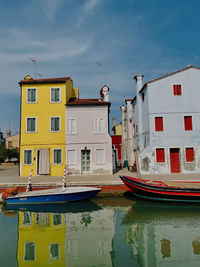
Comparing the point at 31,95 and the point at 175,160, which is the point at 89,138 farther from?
the point at 175,160

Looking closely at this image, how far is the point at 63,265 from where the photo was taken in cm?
589

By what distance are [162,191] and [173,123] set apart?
9.11 m

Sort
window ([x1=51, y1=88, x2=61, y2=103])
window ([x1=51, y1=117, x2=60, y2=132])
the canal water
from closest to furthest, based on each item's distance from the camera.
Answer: the canal water < window ([x1=51, y1=117, x2=60, y2=132]) < window ([x1=51, y1=88, x2=61, y2=103])

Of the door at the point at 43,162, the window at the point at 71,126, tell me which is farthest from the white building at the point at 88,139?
the door at the point at 43,162

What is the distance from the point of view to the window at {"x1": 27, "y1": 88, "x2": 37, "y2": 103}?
19562 mm

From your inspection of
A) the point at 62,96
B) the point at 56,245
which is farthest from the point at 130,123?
the point at 56,245

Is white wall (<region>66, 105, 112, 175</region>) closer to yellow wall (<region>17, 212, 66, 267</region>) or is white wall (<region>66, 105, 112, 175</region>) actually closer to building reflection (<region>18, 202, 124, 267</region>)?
building reflection (<region>18, 202, 124, 267</region>)

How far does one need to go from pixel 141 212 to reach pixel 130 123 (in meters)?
16.8

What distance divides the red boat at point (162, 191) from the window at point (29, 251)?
7.06 m

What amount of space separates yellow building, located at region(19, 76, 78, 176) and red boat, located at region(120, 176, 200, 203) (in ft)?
27.4

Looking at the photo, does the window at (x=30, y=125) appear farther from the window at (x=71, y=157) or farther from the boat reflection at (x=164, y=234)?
the boat reflection at (x=164, y=234)

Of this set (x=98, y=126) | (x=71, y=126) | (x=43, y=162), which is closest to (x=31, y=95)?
(x=71, y=126)

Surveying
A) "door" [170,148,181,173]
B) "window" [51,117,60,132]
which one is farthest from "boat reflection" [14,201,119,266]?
"door" [170,148,181,173]

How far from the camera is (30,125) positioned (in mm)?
19266
